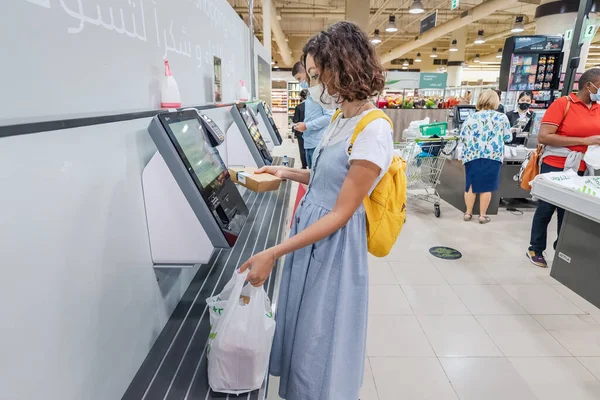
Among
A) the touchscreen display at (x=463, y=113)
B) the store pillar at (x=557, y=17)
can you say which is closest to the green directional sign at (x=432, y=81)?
the store pillar at (x=557, y=17)

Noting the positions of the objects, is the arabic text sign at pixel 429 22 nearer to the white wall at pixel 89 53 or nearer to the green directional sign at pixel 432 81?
the green directional sign at pixel 432 81

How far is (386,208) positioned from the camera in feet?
4.49

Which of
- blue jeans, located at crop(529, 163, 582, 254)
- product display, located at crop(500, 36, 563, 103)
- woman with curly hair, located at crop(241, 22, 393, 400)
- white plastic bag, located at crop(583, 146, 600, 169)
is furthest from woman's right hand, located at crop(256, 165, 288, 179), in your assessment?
product display, located at crop(500, 36, 563, 103)

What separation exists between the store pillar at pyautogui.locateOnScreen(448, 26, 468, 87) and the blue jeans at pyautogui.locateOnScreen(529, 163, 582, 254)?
18.2 meters

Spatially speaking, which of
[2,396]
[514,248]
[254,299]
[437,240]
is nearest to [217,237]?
[254,299]

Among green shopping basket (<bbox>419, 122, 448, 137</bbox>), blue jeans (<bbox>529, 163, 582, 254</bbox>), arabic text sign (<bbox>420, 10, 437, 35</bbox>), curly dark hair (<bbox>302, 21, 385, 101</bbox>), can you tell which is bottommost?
blue jeans (<bbox>529, 163, 582, 254</bbox>)

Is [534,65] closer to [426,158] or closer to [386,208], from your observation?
[426,158]

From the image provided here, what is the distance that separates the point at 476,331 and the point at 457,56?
69.7ft

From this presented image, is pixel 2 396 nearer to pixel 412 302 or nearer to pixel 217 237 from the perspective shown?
pixel 217 237

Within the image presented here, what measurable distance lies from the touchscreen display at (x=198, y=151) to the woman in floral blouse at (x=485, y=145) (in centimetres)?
398

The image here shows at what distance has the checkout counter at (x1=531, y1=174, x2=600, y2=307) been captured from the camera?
2223 mm

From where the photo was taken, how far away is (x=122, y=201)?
127 cm

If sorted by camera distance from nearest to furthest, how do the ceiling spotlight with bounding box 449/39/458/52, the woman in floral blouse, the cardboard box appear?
the cardboard box
the woman in floral blouse
the ceiling spotlight with bounding box 449/39/458/52

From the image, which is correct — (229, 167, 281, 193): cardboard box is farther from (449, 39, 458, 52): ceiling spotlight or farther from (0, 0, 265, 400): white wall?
(449, 39, 458, 52): ceiling spotlight
